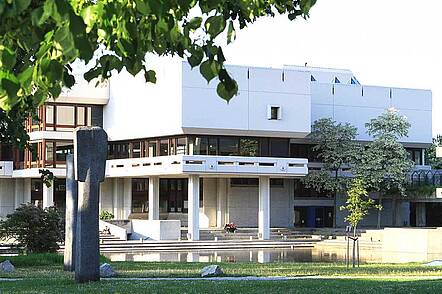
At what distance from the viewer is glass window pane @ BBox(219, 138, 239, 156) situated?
5138 centimetres

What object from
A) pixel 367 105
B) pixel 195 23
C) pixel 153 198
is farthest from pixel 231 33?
pixel 367 105

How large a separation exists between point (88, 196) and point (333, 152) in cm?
4113

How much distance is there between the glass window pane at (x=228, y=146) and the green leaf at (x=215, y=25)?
153ft

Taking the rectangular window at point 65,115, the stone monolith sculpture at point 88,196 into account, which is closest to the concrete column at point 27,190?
the rectangular window at point 65,115

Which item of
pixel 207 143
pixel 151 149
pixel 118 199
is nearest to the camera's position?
pixel 207 143

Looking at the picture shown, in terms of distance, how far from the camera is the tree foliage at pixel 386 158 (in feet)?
183

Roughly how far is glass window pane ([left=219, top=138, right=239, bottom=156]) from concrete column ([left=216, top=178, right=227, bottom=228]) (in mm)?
6281

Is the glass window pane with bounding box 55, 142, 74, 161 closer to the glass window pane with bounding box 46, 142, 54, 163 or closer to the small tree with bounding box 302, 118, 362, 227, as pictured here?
the glass window pane with bounding box 46, 142, 54, 163

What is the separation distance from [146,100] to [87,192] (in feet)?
117

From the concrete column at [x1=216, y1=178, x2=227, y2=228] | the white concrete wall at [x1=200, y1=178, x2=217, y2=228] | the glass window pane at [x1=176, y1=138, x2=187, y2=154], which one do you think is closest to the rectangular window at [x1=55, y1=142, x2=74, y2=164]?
the glass window pane at [x1=176, y1=138, x2=187, y2=154]

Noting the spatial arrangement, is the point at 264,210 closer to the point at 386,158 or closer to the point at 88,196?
the point at 386,158

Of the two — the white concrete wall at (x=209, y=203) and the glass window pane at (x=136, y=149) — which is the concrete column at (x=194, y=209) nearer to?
the glass window pane at (x=136, y=149)

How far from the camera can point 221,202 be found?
189 ft

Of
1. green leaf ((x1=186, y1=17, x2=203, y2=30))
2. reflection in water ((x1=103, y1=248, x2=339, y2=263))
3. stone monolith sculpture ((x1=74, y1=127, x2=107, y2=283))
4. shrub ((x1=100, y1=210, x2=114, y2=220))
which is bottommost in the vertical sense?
reflection in water ((x1=103, y1=248, x2=339, y2=263))
